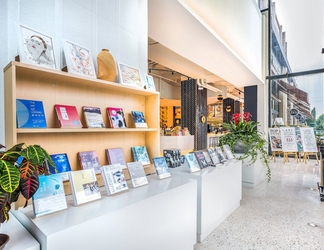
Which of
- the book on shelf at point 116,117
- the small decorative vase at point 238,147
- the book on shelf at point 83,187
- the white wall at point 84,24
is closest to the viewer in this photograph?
the book on shelf at point 83,187

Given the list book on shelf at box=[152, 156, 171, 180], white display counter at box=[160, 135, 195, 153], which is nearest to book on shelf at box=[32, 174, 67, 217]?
book on shelf at box=[152, 156, 171, 180]

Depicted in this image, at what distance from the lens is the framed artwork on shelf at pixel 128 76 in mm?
2227

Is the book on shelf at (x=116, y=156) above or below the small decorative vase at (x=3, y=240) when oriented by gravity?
above

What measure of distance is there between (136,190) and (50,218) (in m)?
0.70

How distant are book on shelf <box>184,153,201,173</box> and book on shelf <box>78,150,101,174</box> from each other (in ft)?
3.35

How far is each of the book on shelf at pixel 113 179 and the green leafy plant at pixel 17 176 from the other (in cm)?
67

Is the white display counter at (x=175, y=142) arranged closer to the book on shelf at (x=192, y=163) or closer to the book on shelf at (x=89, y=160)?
the book on shelf at (x=192, y=163)

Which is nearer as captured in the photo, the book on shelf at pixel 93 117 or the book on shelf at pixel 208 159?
the book on shelf at pixel 93 117

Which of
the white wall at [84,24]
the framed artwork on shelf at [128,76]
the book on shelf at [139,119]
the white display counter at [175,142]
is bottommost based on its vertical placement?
the white display counter at [175,142]

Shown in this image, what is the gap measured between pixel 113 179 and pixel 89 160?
0.39 meters

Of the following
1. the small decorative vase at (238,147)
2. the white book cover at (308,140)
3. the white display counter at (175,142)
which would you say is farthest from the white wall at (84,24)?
the white book cover at (308,140)

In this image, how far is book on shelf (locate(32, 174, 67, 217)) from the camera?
1.30 metres

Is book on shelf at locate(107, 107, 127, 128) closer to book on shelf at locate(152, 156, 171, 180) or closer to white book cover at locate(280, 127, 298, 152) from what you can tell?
book on shelf at locate(152, 156, 171, 180)

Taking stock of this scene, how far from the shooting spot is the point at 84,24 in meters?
2.06
